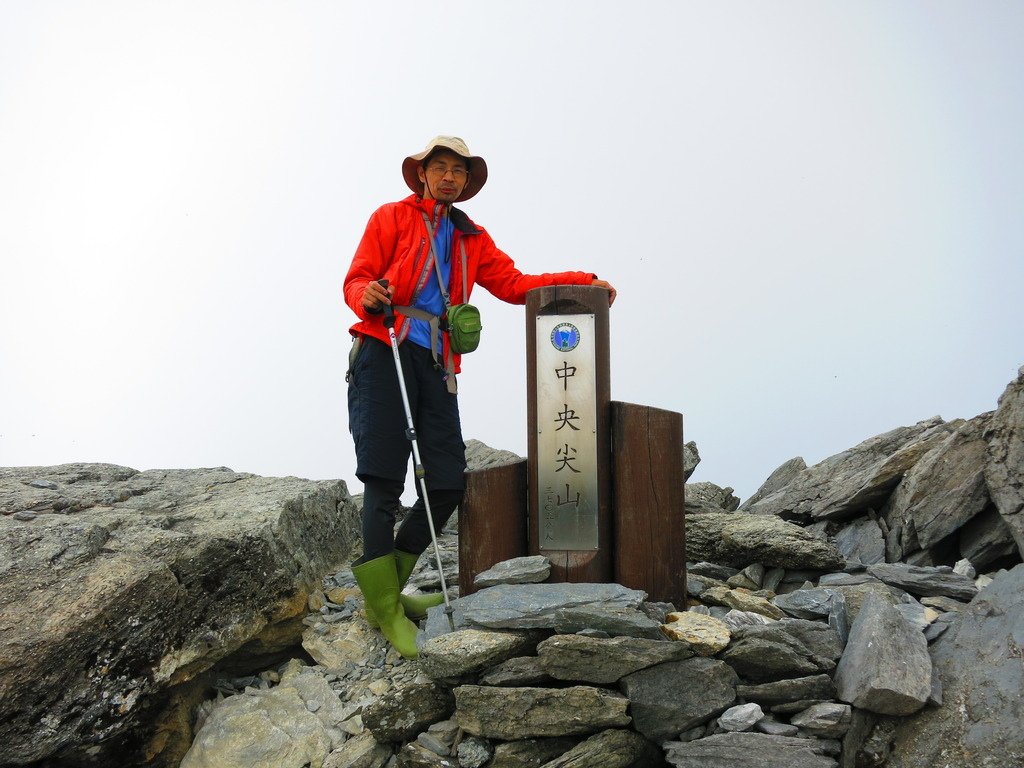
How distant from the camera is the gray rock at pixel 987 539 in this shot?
7828mm

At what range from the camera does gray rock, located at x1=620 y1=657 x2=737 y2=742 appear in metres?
5.34

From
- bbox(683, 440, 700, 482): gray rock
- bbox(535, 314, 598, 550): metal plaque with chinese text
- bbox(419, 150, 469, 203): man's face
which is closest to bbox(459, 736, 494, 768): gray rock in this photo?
bbox(535, 314, 598, 550): metal plaque with chinese text

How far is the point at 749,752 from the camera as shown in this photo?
505cm

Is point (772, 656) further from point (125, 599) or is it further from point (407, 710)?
point (125, 599)

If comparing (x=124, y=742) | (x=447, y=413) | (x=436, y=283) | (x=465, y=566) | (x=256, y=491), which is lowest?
(x=124, y=742)

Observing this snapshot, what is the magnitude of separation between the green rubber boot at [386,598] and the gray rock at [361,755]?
35.2 inches

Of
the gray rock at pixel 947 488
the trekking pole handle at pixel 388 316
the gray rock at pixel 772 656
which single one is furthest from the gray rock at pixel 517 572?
the gray rock at pixel 947 488

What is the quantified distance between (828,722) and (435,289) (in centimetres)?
438

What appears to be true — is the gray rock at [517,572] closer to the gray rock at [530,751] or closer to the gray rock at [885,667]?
the gray rock at [530,751]

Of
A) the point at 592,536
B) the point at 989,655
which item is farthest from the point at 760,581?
the point at 989,655

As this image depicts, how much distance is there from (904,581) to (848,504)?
2427mm

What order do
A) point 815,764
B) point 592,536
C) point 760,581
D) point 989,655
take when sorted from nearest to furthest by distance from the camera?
point 815,764, point 989,655, point 592,536, point 760,581

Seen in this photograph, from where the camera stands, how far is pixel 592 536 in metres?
6.92

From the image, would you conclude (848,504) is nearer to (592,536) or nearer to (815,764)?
(592,536)
